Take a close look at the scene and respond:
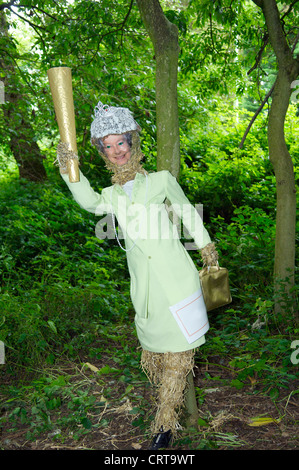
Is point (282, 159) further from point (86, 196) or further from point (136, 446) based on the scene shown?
point (136, 446)

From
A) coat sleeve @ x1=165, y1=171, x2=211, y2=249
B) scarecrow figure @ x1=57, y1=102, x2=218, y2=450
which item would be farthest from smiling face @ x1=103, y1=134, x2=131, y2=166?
coat sleeve @ x1=165, y1=171, x2=211, y2=249

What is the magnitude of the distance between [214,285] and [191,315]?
20 centimetres

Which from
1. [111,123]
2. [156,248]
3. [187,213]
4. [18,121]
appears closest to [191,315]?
[156,248]

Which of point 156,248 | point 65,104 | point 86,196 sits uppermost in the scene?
point 65,104

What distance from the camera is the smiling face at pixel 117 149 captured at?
254 cm

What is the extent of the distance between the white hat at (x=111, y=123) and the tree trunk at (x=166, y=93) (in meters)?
0.29

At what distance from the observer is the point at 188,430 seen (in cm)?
275

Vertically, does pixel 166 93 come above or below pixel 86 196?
above

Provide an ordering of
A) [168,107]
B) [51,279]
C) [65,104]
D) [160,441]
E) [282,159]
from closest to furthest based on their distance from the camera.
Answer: [65,104]
[160,441]
[168,107]
[282,159]
[51,279]

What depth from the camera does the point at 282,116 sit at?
3846mm

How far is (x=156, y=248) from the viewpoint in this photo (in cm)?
249

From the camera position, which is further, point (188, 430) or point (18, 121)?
point (18, 121)

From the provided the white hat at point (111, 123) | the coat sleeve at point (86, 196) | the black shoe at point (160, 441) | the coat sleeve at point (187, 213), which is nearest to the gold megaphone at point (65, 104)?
the coat sleeve at point (86, 196)

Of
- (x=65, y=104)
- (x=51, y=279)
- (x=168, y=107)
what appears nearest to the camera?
(x=65, y=104)
